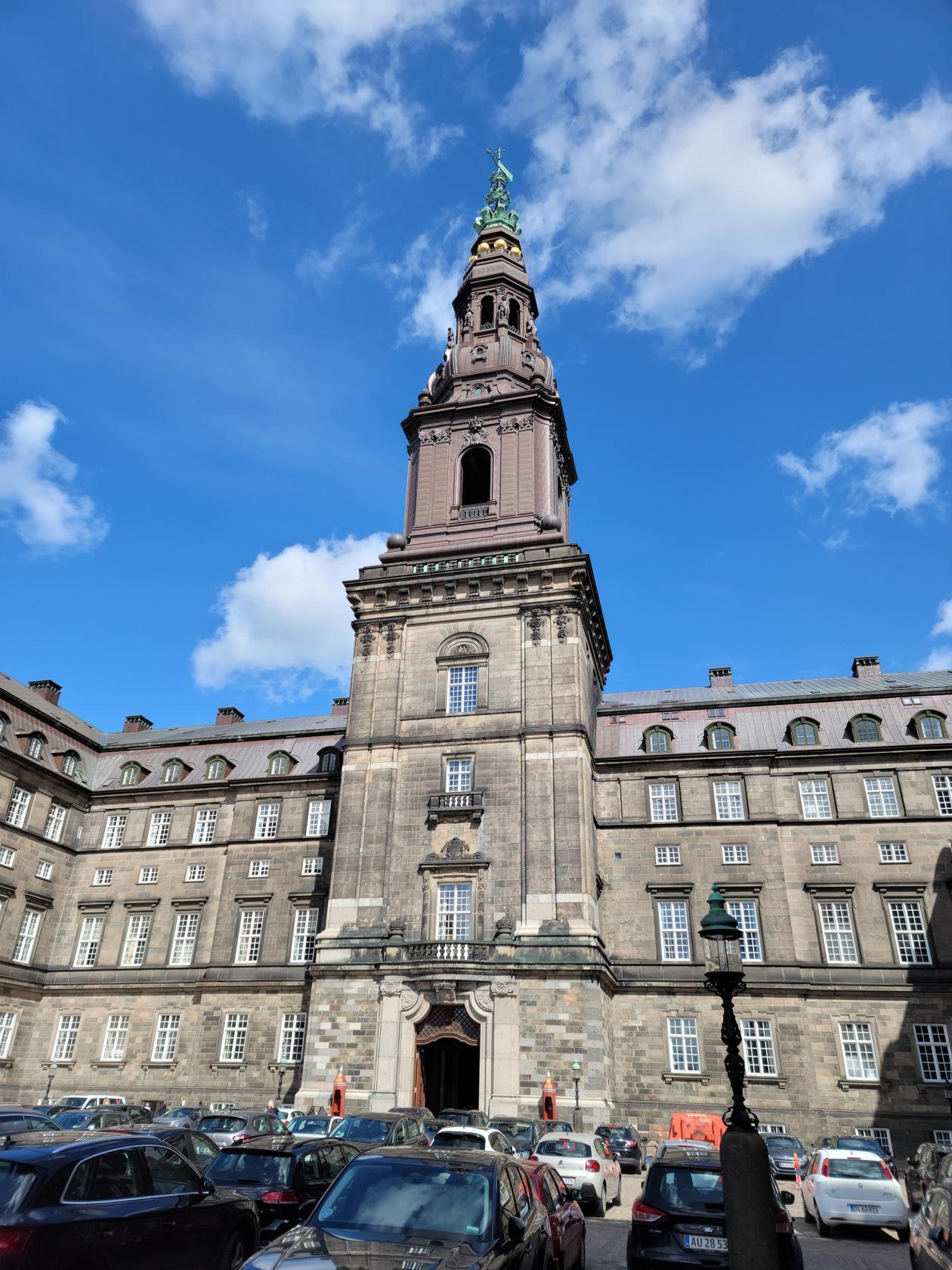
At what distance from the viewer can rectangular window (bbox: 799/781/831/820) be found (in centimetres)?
4138

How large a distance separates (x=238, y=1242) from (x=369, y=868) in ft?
87.2

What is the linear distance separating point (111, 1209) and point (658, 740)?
37286mm

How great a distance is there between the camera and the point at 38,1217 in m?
8.50

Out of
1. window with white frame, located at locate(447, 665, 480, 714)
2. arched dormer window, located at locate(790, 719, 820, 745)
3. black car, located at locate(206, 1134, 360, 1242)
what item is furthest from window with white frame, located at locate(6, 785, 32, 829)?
arched dormer window, located at locate(790, 719, 820, 745)

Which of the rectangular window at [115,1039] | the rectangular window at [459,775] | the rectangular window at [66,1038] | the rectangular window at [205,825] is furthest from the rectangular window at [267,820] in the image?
the rectangular window at [66,1038]

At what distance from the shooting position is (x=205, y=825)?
160ft

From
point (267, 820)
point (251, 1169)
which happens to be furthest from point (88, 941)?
point (251, 1169)

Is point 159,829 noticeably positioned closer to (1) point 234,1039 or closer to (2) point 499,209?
(1) point 234,1039

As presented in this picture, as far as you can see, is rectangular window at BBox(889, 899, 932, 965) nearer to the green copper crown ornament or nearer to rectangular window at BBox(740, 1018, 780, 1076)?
rectangular window at BBox(740, 1018, 780, 1076)

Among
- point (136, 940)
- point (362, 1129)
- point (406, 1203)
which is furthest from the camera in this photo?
point (136, 940)

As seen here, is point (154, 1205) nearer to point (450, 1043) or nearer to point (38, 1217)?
point (38, 1217)

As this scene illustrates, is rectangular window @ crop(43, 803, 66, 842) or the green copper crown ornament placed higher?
the green copper crown ornament

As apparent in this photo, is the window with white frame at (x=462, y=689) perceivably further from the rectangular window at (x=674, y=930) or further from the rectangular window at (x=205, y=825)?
the rectangular window at (x=205, y=825)

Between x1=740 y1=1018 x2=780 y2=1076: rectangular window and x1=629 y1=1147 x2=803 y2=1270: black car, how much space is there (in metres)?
26.3
